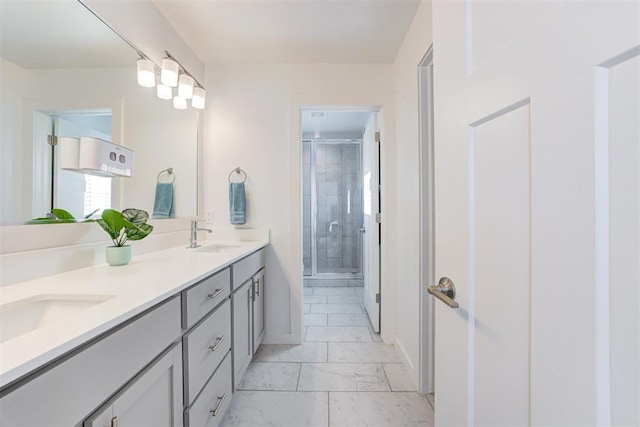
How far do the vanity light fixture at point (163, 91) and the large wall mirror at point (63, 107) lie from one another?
92 millimetres

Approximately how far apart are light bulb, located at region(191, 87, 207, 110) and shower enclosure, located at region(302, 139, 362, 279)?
83.1 inches

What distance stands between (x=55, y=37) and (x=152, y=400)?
149 centimetres

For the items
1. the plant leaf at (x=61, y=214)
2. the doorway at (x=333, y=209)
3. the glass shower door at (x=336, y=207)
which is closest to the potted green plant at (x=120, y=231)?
the plant leaf at (x=61, y=214)

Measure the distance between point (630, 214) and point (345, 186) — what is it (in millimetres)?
3875

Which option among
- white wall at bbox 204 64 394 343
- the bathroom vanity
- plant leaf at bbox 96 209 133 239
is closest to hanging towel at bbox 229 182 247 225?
white wall at bbox 204 64 394 343

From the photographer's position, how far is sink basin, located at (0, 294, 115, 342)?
0.76 m

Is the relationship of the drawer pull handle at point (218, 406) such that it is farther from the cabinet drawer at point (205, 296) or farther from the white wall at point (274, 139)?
the white wall at point (274, 139)

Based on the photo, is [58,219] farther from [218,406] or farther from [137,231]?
[218,406]

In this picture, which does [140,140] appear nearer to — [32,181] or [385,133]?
[32,181]

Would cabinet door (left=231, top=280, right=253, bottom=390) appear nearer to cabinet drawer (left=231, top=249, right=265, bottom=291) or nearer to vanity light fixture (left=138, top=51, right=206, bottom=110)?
cabinet drawer (left=231, top=249, right=265, bottom=291)

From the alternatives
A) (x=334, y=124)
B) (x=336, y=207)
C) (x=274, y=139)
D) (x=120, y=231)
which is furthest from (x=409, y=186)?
(x=336, y=207)

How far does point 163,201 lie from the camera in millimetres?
1828

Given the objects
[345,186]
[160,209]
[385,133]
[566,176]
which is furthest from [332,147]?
[566,176]

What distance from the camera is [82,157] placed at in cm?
118
